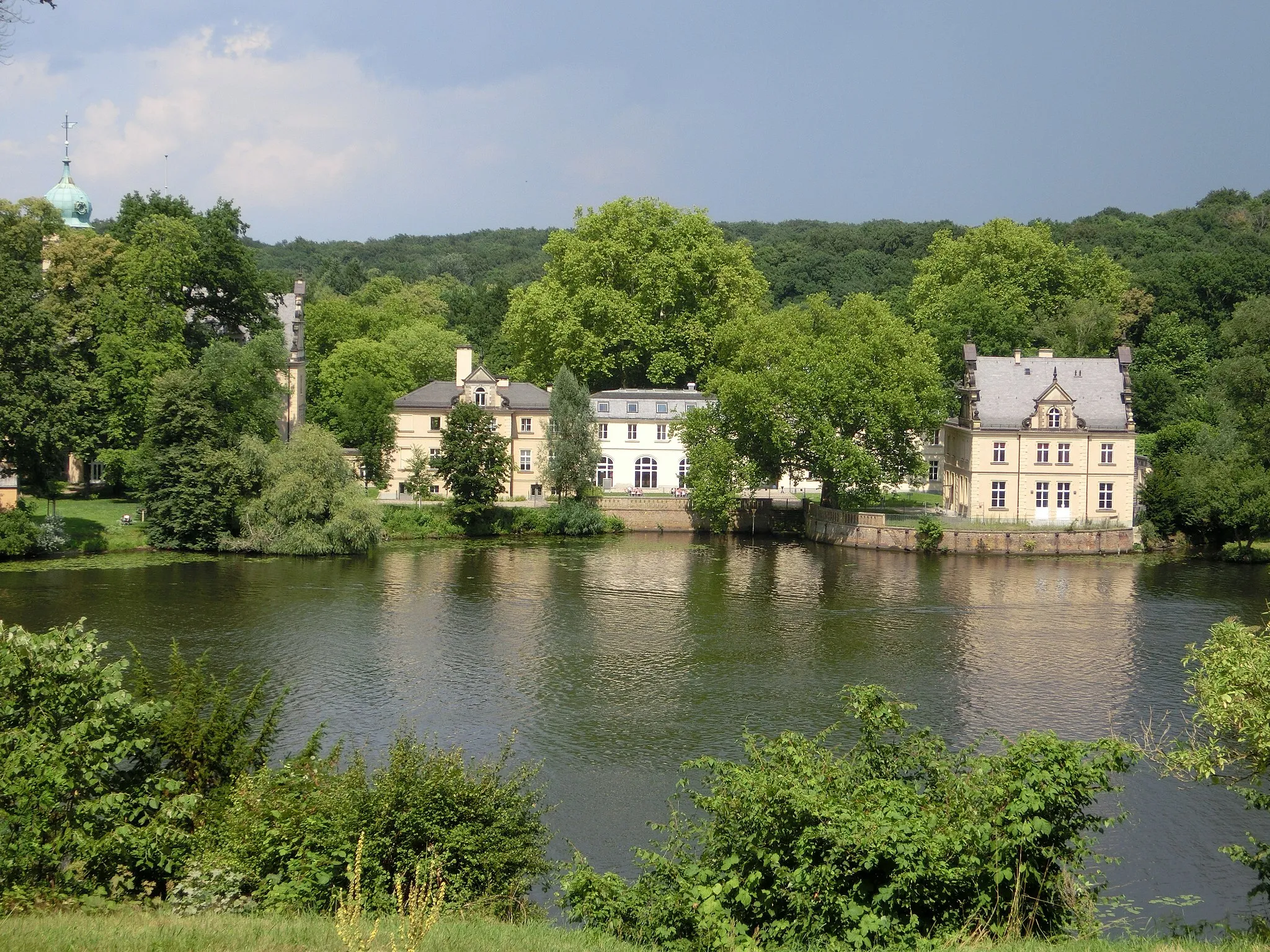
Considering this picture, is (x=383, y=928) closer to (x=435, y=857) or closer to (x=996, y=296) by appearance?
(x=435, y=857)

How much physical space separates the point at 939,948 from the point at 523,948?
3.93 metres

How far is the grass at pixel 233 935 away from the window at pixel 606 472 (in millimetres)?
47584

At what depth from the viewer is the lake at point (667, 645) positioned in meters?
23.2

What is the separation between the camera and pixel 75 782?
599 inches

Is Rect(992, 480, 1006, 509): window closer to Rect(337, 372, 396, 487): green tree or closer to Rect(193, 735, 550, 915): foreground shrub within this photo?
Rect(337, 372, 396, 487): green tree

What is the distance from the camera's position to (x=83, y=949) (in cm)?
1201

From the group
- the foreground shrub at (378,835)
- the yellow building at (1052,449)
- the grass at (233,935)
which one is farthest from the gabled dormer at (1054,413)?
the grass at (233,935)

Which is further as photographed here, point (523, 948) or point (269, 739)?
point (269, 739)

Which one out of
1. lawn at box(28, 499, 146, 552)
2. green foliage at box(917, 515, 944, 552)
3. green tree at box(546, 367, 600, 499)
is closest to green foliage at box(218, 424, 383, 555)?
lawn at box(28, 499, 146, 552)

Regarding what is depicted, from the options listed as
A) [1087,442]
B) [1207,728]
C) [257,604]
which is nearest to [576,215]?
[1087,442]

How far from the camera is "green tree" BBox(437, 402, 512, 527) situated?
5200 centimetres

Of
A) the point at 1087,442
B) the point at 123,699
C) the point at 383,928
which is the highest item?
the point at 1087,442

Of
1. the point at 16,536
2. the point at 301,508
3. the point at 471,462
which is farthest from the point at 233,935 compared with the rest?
the point at 471,462

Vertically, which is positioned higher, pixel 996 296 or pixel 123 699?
pixel 996 296
